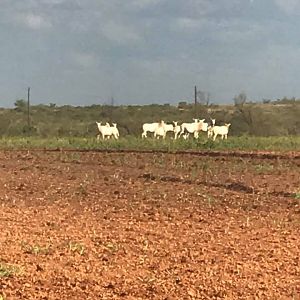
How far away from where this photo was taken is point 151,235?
10.5m

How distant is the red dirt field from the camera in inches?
293

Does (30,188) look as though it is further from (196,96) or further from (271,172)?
(196,96)

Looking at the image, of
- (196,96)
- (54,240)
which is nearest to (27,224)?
(54,240)

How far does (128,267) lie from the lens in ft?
27.3

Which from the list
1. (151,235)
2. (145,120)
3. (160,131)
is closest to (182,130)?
(160,131)

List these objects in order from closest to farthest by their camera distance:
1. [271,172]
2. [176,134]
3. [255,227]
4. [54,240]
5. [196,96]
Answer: [54,240]
[255,227]
[271,172]
[176,134]
[196,96]

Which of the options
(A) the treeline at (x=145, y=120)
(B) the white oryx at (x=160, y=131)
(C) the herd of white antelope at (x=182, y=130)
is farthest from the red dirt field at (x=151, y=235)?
(A) the treeline at (x=145, y=120)

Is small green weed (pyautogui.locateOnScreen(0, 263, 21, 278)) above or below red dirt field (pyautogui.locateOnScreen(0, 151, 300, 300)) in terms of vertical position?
above

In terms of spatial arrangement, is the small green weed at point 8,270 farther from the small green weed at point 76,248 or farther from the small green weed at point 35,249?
the small green weed at point 76,248

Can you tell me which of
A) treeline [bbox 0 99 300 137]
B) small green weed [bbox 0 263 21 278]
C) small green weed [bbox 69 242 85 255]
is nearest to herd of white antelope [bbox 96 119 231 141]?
treeline [bbox 0 99 300 137]

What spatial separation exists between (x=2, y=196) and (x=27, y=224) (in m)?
4.06

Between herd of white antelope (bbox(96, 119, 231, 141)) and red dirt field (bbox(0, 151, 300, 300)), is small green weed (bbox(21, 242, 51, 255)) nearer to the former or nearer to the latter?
red dirt field (bbox(0, 151, 300, 300))

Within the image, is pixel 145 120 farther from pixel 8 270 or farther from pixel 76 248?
pixel 8 270

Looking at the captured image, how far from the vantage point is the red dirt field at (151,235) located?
745 cm
